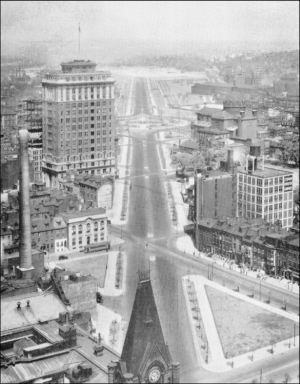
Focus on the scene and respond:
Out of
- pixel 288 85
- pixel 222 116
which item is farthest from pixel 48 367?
pixel 288 85

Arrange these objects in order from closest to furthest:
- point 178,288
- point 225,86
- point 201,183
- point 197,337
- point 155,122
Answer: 1. point 197,337
2. point 178,288
3. point 201,183
4. point 155,122
5. point 225,86

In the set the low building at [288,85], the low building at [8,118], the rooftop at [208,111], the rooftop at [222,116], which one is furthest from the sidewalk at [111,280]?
the low building at [288,85]

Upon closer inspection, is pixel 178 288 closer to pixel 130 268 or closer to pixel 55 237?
pixel 130 268

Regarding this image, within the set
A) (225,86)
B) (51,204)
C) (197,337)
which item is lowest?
(197,337)

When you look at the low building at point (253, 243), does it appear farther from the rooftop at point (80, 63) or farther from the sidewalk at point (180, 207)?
the rooftop at point (80, 63)

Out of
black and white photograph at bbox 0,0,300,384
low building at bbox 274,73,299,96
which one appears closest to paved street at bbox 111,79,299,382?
black and white photograph at bbox 0,0,300,384

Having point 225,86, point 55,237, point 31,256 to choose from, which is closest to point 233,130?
point 225,86
